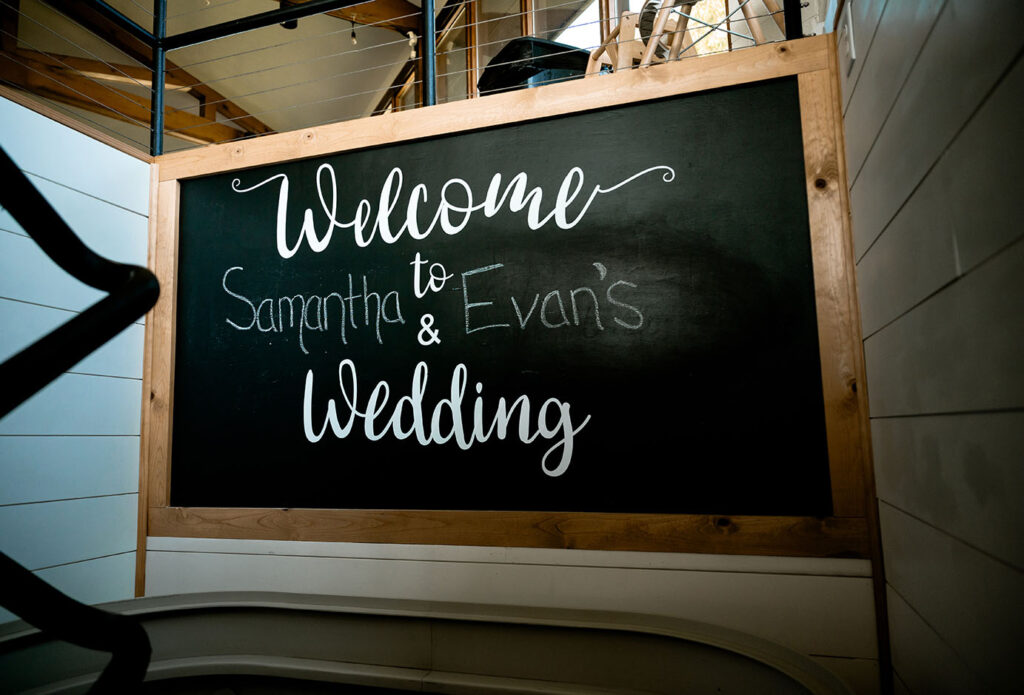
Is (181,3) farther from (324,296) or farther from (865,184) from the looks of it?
(865,184)

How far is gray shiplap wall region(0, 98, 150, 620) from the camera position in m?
1.91

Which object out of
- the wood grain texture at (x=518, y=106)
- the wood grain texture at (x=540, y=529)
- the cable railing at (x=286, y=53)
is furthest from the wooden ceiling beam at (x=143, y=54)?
the wood grain texture at (x=540, y=529)

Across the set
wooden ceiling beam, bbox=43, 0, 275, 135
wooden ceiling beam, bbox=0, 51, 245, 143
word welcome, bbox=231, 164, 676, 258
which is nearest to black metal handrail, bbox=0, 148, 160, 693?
word welcome, bbox=231, 164, 676, 258

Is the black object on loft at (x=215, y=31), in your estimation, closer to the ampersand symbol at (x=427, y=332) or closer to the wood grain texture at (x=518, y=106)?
the wood grain texture at (x=518, y=106)

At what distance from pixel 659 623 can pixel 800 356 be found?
843mm

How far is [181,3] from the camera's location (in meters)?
4.44

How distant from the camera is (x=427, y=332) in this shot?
2.03 metres

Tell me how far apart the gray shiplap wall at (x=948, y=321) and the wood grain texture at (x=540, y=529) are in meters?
0.23

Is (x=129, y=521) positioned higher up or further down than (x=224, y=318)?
further down

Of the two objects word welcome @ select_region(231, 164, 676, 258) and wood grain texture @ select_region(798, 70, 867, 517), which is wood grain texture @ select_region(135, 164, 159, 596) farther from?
wood grain texture @ select_region(798, 70, 867, 517)

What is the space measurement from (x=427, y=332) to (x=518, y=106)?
0.85 m

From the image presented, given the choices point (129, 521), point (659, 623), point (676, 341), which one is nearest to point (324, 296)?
point (129, 521)

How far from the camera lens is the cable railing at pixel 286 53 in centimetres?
363

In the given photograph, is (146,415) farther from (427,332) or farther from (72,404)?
(427,332)
